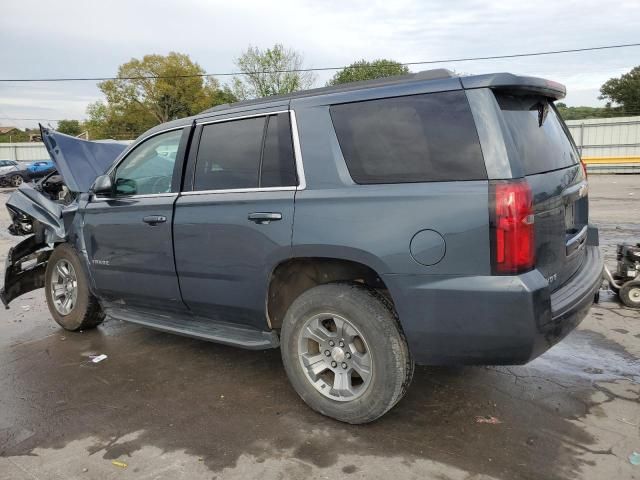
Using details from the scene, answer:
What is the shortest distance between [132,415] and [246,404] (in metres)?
0.75

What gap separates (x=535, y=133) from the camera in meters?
3.08

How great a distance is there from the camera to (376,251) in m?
2.94

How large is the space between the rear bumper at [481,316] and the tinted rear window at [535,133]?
2.20 feet

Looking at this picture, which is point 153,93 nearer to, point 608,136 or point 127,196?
point 608,136

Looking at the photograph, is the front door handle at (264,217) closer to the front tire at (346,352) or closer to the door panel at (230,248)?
the door panel at (230,248)

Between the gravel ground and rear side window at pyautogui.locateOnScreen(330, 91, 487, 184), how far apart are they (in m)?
1.53

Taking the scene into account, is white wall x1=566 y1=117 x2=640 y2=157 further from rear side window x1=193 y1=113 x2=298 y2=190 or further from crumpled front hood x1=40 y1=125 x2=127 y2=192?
rear side window x1=193 y1=113 x2=298 y2=190

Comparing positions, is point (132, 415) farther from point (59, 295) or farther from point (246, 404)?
point (59, 295)

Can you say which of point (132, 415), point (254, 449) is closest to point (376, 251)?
point (254, 449)

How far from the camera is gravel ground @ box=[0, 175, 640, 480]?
2871 mm

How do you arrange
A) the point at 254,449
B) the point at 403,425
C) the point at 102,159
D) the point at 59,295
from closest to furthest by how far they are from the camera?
the point at 254,449
the point at 403,425
the point at 59,295
the point at 102,159

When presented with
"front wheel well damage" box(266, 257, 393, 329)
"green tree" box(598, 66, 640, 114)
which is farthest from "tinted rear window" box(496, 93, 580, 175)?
"green tree" box(598, 66, 640, 114)

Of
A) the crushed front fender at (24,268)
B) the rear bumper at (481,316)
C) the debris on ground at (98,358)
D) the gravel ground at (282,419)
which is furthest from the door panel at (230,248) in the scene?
the crushed front fender at (24,268)

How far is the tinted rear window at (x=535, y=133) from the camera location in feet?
9.36
